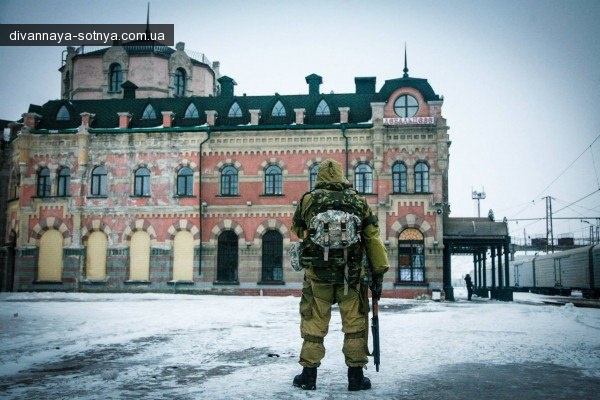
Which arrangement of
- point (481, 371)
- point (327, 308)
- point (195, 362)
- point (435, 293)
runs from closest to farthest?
point (327, 308)
point (481, 371)
point (195, 362)
point (435, 293)

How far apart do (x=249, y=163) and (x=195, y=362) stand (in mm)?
20325

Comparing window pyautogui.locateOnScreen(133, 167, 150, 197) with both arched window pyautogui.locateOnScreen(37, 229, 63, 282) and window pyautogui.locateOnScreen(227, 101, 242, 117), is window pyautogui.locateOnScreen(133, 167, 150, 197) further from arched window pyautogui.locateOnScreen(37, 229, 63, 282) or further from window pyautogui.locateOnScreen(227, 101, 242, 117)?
window pyautogui.locateOnScreen(227, 101, 242, 117)

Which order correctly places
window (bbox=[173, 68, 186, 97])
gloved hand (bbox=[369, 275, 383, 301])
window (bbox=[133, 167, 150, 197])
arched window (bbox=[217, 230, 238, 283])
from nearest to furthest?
gloved hand (bbox=[369, 275, 383, 301]) → arched window (bbox=[217, 230, 238, 283]) → window (bbox=[133, 167, 150, 197]) → window (bbox=[173, 68, 186, 97])

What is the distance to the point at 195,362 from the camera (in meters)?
6.32

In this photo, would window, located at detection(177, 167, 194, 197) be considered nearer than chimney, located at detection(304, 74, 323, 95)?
Yes

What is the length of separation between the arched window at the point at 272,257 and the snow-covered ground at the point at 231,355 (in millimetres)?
13942

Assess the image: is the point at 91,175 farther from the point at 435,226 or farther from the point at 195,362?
the point at 195,362

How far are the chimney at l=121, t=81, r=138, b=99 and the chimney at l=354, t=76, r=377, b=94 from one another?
13.5 metres

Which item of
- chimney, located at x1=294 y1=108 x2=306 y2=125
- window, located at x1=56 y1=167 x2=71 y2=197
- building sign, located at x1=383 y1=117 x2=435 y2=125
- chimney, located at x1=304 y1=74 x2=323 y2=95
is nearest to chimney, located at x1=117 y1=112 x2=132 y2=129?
window, located at x1=56 y1=167 x2=71 y2=197

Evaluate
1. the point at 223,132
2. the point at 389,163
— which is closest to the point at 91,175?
the point at 223,132

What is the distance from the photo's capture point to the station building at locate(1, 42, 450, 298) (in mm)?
25031

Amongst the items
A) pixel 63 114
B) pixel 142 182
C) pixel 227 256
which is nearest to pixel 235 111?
pixel 142 182

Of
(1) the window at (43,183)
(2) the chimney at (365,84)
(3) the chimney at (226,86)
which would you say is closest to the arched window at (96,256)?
(1) the window at (43,183)

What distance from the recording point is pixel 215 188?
2617cm
